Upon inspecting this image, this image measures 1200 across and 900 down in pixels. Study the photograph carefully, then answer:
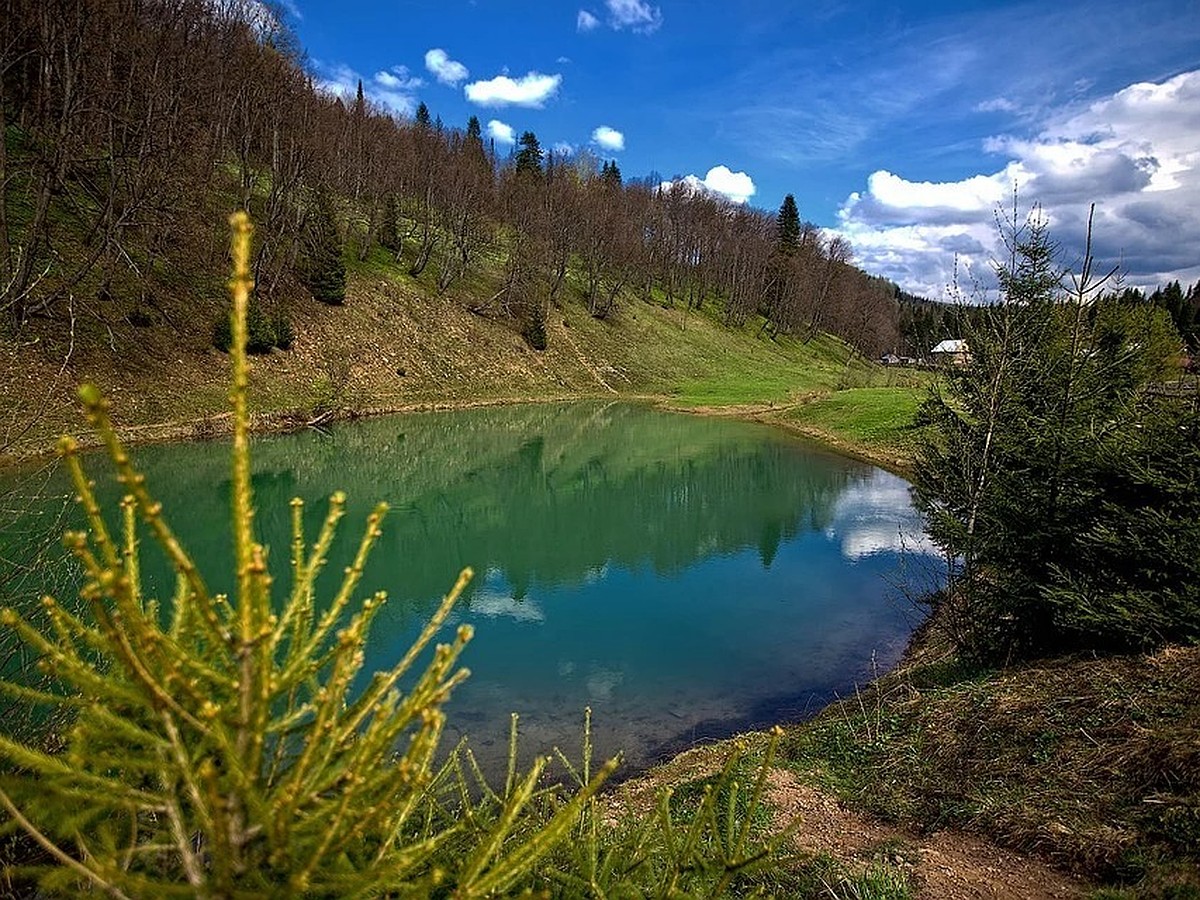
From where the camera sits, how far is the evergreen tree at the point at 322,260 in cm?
3581

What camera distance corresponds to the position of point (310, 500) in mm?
17359

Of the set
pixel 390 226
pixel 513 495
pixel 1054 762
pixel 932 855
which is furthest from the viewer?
pixel 390 226

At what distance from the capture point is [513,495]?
799 inches

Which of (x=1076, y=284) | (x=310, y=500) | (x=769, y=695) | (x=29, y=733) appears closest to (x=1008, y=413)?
(x=1076, y=284)

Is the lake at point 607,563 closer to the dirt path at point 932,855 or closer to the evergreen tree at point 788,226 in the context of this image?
the dirt path at point 932,855

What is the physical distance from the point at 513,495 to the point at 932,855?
52.7ft

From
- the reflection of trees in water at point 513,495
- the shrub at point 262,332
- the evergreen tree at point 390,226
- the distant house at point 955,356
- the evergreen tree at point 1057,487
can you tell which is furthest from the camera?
the evergreen tree at point 390,226

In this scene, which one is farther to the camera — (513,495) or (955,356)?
(513,495)

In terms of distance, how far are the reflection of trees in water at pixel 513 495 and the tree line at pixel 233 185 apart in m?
5.95

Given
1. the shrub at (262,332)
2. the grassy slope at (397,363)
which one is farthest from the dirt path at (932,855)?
the shrub at (262,332)

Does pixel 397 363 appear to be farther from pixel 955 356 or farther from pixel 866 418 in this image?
pixel 955 356

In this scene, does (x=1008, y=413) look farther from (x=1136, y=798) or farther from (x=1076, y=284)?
(x=1136, y=798)

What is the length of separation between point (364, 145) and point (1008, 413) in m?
45.8

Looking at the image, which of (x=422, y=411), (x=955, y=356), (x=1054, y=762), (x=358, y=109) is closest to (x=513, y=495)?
(x=955, y=356)
